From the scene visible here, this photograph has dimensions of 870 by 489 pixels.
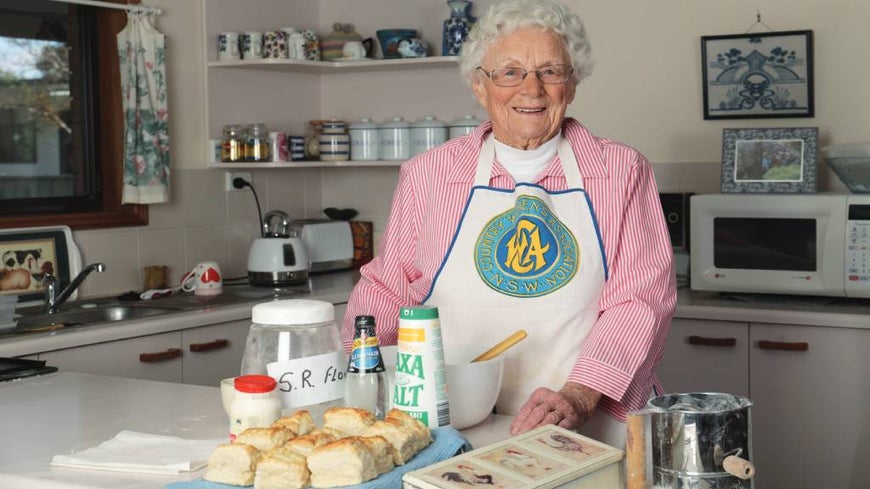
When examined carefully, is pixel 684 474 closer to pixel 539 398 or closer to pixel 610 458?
pixel 610 458

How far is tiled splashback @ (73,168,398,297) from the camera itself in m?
3.75

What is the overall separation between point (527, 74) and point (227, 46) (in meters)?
2.32

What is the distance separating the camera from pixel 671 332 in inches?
137

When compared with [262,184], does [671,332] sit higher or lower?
lower

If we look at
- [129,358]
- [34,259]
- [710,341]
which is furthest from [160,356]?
[710,341]

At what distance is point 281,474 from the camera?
1.31 meters

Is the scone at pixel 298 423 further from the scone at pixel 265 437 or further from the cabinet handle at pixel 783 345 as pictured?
the cabinet handle at pixel 783 345

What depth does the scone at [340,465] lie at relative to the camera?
1304 mm

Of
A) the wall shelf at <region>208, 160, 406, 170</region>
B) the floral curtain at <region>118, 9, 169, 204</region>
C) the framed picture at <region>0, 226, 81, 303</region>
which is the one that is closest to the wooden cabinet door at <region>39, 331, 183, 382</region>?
the framed picture at <region>0, 226, 81, 303</region>

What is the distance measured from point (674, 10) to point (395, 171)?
1.32m

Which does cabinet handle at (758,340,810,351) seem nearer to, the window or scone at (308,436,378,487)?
the window

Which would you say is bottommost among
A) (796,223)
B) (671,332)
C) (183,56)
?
(671,332)

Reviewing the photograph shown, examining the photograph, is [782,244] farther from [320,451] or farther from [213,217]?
[320,451]

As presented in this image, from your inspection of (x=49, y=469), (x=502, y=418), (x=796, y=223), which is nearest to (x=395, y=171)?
(x=796, y=223)
